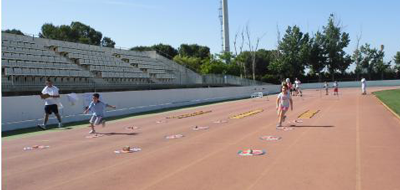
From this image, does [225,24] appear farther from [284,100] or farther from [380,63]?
[284,100]

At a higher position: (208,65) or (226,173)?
(208,65)

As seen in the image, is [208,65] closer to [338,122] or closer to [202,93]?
[202,93]

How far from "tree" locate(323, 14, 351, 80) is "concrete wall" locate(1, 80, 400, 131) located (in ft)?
140

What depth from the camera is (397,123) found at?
15930 millimetres

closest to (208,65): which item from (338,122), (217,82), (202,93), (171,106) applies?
(217,82)

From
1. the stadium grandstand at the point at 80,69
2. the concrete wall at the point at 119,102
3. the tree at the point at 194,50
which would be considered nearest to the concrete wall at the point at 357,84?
the stadium grandstand at the point at 80,69

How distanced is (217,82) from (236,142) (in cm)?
4293

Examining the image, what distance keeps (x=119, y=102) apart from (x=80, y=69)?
1200 centimetres

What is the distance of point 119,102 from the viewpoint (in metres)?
27.7

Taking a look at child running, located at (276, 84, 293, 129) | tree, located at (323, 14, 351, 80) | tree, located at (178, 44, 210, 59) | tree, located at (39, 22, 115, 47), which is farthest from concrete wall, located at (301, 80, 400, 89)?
child running, located at (276, 84, 293, 129)

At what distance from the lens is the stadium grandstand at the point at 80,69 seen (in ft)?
100.0

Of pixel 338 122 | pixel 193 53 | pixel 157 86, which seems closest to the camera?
pixel 338 122

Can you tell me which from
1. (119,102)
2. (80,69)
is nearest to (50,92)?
(119,102)

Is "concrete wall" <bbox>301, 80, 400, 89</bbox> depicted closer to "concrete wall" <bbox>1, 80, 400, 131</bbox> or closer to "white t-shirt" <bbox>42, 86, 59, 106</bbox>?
"concrete wall" <bbox>1, 80, 400, 131</bbox>
